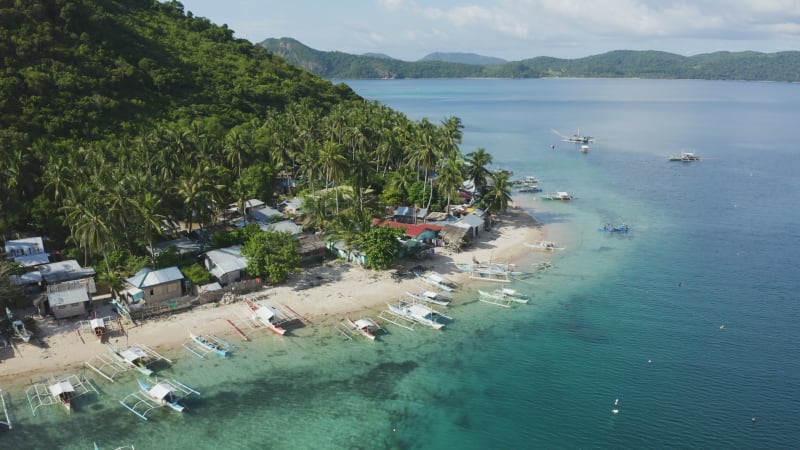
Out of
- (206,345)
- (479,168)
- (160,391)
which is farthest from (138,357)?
(479,168)

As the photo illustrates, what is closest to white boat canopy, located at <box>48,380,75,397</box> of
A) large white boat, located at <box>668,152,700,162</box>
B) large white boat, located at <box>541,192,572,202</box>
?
large white boat, located at <box>541,192,572,202</box>

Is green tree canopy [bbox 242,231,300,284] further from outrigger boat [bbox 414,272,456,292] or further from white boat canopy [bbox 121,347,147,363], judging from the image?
outrigger boat [bbox 414,272,456,292]

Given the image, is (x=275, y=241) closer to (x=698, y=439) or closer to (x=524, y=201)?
(x=698, y=439)

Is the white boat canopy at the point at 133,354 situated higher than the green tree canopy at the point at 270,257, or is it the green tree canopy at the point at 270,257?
the green tree canopy at the point at 270,257

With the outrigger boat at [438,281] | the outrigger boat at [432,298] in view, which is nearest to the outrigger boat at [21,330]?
the outrigger boat at [432,298]

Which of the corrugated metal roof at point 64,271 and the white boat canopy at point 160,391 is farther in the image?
the corrugated metal roof at point 64,271

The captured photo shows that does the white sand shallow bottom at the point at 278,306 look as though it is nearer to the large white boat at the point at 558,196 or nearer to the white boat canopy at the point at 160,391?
the white boat canopy at the point at 160,391

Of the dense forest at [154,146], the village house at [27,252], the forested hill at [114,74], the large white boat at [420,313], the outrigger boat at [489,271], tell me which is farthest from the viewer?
the forested hill at [114,74]
